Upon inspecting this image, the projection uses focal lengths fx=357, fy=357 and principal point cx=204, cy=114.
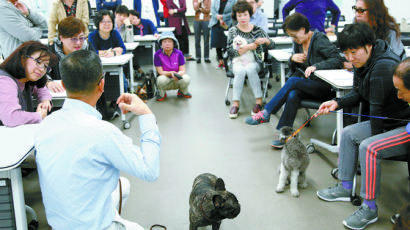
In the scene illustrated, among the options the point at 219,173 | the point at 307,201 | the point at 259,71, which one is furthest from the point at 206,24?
the point at 307,201

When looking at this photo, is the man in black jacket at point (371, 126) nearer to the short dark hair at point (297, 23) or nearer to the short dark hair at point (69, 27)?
the short dark hair at point (297, 23)

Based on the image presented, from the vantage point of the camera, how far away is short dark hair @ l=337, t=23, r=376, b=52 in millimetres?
2133

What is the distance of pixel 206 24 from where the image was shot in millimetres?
7148

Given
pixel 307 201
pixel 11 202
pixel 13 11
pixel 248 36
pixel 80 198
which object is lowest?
pixel 307 201

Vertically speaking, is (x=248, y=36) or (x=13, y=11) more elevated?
(x=13, y=11)

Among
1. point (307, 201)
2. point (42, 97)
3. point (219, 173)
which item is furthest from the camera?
point (219, 173)

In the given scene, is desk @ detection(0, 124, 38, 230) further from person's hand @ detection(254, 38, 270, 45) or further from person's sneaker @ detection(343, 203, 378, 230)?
person's hand @ detection(254, 38, 270, 45)

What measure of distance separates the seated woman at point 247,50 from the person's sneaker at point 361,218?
2.13 metres

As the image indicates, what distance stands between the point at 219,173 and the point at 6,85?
160 cm

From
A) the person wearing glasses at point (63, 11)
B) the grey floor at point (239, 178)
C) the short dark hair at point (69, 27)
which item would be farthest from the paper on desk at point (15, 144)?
the person wearing glasses at point (63, 11)

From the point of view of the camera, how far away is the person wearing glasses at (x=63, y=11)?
428 cm

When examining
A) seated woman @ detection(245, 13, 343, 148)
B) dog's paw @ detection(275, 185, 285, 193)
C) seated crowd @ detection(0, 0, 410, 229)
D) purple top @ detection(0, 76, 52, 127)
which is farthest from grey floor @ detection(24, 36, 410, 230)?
purple top @ detection(0, 76, 52, 127)

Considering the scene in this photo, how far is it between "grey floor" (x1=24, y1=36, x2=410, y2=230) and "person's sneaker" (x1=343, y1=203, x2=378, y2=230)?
0.05 m

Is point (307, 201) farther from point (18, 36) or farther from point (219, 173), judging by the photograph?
point (18, 36)
